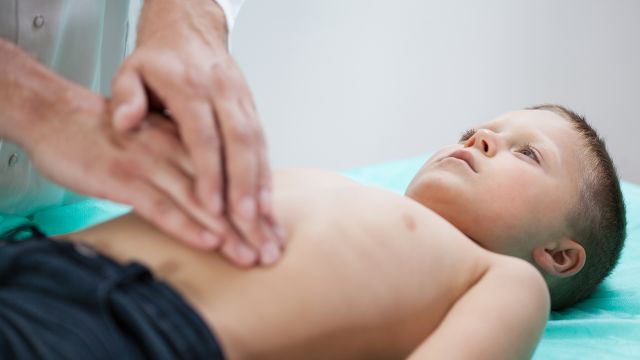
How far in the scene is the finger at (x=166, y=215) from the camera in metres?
0.74

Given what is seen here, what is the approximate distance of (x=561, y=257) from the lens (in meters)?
1.23


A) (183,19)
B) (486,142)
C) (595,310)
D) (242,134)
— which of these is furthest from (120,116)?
(595,310)

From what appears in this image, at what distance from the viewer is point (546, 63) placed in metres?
2.46

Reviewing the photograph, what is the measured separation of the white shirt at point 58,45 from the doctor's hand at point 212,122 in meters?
0.33

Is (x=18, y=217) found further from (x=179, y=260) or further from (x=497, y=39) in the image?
(x=497, y=39)

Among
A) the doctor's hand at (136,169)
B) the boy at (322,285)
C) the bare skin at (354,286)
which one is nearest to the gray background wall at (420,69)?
the boy at (322,285)

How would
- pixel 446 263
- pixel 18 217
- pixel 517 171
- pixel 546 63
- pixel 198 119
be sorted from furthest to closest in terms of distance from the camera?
pixel 546 63 → pixel 18 217 → pixel 517 171 → pixel 446 263 → pixel 198 119

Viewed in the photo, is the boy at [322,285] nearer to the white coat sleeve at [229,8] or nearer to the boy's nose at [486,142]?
the boy's nose at [486,142]

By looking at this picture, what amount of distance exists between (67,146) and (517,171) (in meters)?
0.73

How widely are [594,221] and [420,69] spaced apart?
1465mm

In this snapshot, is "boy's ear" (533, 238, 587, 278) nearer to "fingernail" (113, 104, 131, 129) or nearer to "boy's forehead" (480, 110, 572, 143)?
"boy's forehead" (480, 110, 572, 143)

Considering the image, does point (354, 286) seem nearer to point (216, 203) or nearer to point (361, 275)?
point (361, 275)

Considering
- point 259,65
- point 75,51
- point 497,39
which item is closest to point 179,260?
point 75,51

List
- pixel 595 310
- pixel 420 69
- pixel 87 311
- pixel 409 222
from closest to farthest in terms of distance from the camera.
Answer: pixel 87 311
pixel 409 222
pixel 595 310
pixel 420 69
